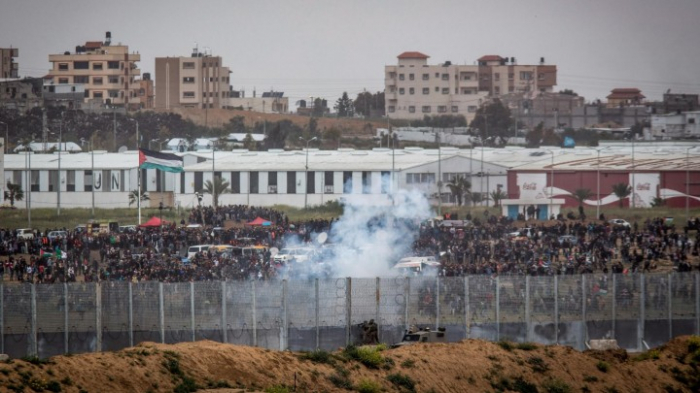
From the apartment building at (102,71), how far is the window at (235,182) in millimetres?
73614

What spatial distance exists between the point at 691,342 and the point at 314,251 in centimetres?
1921

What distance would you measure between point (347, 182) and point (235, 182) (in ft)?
26.5

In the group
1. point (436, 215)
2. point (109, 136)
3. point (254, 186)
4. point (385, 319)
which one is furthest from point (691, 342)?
point (109, 136)

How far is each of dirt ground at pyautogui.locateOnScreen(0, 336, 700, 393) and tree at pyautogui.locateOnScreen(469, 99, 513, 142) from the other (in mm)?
86225

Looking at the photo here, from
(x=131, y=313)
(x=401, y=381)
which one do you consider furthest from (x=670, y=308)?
(x=131, y=313)

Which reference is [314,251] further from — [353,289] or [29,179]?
[29,179]

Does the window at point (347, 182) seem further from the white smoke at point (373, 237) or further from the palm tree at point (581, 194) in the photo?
the palm tree at point (581, 194)

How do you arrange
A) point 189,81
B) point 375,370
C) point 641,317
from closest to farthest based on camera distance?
point 375,370
point 641,317
point 189,81

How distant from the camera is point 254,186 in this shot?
245 ft

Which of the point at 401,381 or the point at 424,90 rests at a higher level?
the point at 424,90

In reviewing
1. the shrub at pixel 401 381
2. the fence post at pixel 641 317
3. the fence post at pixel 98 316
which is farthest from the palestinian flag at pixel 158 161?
the shrub at pixel 401 381

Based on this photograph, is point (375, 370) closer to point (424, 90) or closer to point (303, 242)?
point (303, 242)

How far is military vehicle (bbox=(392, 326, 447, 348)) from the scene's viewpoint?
1326 inches

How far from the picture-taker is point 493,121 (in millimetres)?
124875
